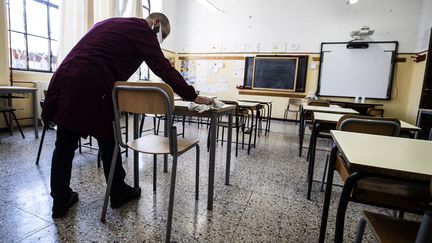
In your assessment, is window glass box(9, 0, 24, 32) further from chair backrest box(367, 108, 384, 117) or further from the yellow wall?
chair backrest box(367, 108, 384, 117)

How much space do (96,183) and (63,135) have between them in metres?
0.66

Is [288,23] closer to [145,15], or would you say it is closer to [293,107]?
[293,107]

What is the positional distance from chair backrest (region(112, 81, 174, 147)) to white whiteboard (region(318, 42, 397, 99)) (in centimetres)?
590

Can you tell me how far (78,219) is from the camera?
134cm

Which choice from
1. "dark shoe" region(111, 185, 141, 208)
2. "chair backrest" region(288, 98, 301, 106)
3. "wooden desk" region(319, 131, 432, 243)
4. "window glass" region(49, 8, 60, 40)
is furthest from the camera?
"chair backrest" region(288, 98, 301, 106)

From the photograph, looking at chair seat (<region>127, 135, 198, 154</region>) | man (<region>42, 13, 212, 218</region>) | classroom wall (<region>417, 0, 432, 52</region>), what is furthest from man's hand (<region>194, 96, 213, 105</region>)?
classroom wall (<region>417, 0, 432, 52</region>)

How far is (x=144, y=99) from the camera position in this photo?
1.17 metres

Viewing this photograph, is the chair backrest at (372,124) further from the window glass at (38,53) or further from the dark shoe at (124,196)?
the window glass at (38,53)

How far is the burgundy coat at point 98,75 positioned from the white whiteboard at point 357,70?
5725mm

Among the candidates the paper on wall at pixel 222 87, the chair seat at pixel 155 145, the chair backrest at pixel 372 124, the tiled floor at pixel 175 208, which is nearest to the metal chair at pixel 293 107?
the paper on wall at pixel 222 87

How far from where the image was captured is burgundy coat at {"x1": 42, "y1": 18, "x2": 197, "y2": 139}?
124 cm

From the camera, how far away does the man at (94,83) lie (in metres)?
1.24

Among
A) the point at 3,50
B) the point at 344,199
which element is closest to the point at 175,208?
the point at 344,199

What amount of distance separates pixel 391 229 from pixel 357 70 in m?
6.17
